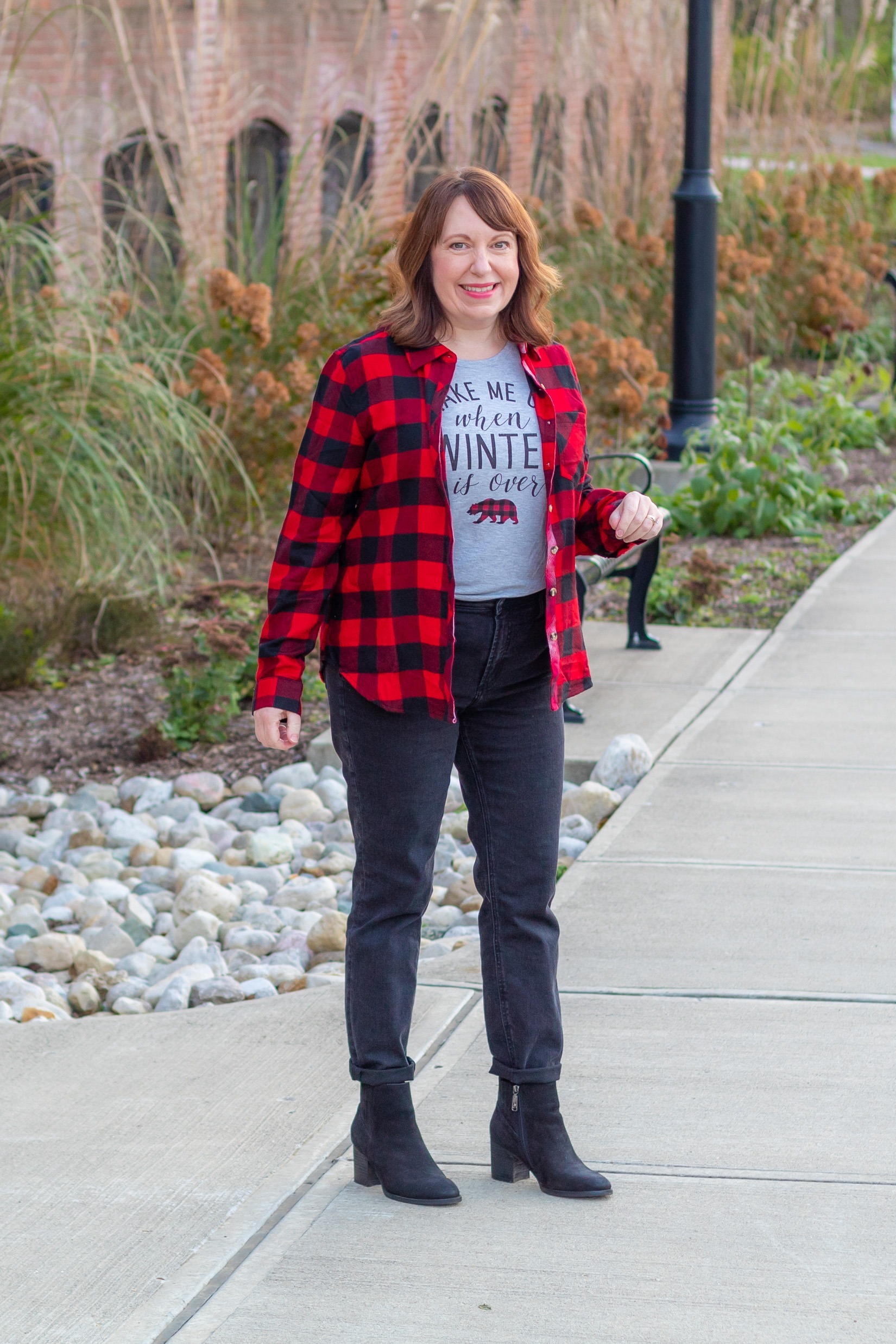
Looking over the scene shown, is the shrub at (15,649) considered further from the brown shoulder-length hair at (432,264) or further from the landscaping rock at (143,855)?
the brown shoulder-length hair at (432,264)

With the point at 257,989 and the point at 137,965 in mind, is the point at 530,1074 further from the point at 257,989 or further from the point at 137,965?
the point at 137,965

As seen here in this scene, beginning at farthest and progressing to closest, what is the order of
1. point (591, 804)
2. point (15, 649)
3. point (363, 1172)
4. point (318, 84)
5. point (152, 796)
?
1. point (318, 84)
2. point (15, 649)
3. point (152, 796)
4. point (591, 804)
5. point (363, 1172)

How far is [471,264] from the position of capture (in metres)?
2.98

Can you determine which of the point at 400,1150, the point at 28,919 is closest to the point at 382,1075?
the point at 400,1150

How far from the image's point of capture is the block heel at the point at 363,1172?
319cm

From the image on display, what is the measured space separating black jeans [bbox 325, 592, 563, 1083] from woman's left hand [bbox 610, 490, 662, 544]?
0.65ft

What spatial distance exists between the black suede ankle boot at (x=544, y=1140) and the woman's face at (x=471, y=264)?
141cm

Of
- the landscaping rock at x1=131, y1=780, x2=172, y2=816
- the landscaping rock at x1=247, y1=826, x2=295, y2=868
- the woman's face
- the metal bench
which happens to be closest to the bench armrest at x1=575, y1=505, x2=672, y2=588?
the metal bench

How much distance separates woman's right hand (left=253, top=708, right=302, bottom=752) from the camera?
305 cm

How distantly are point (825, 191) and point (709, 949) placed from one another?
12.2 meters

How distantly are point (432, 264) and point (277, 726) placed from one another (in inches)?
33.9

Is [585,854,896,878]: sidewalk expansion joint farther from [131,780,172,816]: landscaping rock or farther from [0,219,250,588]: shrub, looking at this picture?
[0,219,250,588]: shrub

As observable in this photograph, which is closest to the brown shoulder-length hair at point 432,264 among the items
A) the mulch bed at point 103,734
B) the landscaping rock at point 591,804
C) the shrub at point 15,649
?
the landscaping rock at point 591,804

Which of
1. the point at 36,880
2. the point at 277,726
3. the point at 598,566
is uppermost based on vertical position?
the point at 277,726
